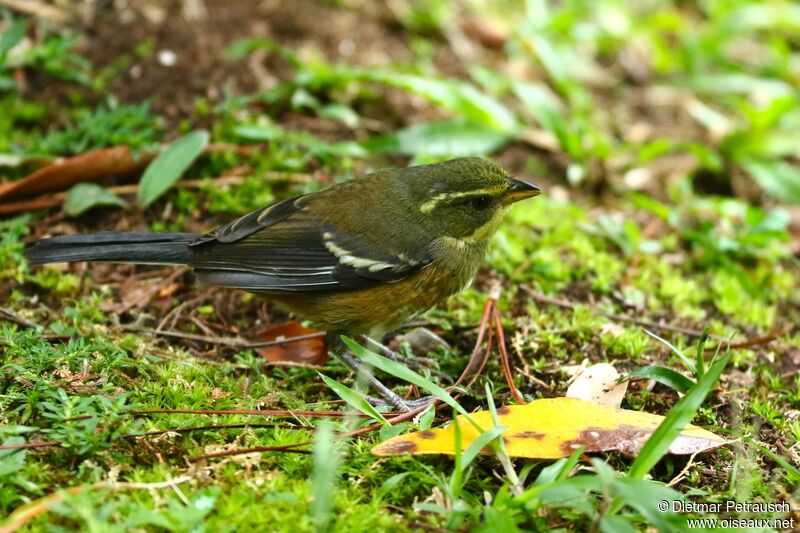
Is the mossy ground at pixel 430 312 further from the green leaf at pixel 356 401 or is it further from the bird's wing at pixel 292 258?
the bird's wing at pixel 292 258

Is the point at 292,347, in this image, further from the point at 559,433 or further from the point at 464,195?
the point at 559,433

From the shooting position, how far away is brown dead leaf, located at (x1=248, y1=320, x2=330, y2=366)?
453 centimetres

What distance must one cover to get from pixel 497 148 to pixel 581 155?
2.33 ft

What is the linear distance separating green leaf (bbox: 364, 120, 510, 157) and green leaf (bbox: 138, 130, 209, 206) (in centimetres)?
138

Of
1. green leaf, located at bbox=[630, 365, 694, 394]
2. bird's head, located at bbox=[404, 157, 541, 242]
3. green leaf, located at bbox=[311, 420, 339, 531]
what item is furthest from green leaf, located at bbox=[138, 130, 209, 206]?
green leaf, located at bbox=[630, 365, 694, 394]

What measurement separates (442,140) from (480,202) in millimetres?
1846

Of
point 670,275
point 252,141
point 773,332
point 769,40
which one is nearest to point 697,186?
point 670,275

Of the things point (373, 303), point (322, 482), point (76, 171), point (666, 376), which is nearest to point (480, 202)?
point (373, 303)

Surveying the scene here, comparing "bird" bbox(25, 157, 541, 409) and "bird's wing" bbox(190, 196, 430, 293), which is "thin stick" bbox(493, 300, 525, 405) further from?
"bird's wing" bbox(190, 196, 430, 293)

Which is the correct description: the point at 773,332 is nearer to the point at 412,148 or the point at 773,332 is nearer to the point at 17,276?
the point at 412,148

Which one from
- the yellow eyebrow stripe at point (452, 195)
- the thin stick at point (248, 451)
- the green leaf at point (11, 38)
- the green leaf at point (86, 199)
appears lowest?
the thin stick at point (248, 451)

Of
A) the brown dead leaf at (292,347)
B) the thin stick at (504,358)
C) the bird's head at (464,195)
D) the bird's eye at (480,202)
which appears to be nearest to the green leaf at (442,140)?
the bird's head at (464,195)

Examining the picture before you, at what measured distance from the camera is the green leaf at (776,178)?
22.7 ft

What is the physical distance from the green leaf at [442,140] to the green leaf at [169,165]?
4.52 ft
